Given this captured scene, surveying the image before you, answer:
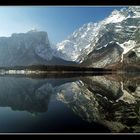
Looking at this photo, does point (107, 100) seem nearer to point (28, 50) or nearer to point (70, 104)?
point (70, 104)

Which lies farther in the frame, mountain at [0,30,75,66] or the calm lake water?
mountain at [0,30,75,66]

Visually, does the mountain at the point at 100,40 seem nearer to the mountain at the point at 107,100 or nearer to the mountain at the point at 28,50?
the mountain at the point at 28,50

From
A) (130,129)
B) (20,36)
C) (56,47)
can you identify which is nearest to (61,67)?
(56,47)

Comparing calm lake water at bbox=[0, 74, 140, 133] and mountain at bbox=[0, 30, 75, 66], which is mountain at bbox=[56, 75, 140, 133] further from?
mountain at bbox=[0, 30, 75, 66]

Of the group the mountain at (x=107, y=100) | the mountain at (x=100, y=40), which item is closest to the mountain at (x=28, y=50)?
the mountain at (x=100, y=40)

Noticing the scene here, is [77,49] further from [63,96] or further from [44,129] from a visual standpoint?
[44,129]

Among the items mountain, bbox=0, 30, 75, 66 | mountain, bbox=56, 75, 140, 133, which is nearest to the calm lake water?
mountain, bbox=56, 75, 140, 133
